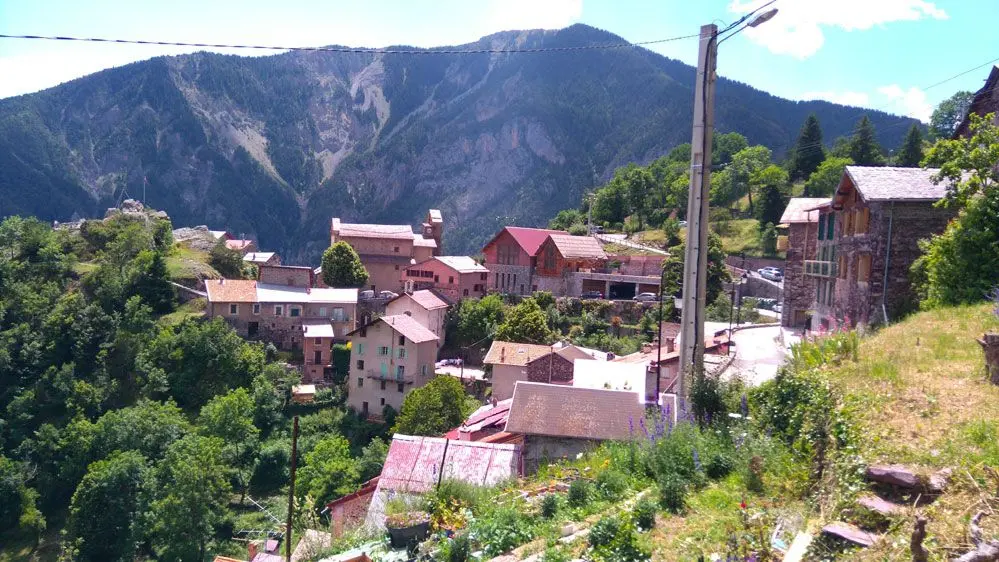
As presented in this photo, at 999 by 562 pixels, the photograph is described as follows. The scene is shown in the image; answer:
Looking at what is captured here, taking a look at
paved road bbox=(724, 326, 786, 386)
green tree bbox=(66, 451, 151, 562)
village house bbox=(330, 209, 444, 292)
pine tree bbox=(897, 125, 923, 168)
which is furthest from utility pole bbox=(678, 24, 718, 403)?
pine tree bbox=(897, 125, 923, 168)

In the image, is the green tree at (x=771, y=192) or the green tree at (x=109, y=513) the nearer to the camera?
the green tree at (x=109, y=513)

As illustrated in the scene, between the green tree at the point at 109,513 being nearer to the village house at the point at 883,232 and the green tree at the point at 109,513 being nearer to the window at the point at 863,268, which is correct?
the village house at the point at 883,232

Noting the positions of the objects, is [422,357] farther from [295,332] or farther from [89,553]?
[89,553]

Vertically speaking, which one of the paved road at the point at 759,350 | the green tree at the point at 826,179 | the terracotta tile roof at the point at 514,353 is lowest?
the terracotta tile roof at the point at 514,353

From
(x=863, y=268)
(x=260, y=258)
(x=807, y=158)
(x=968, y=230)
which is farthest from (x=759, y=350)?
(x=260, y=258)

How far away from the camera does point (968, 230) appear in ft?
44.2

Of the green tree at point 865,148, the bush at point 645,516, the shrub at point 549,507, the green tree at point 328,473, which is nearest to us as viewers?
the bush at point 645,516

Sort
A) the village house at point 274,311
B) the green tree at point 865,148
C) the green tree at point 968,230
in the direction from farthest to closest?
the green tree at point 865,148 → the village house at point 274,311 → the green tree at point 968,230

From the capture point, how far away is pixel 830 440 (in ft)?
22.5

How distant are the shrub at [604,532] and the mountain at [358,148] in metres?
110

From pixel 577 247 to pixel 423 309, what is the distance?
1324 centimetres

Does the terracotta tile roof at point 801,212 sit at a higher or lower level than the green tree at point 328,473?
higher

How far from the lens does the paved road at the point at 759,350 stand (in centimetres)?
1545

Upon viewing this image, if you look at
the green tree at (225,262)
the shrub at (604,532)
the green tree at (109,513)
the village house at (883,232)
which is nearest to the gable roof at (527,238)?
the green tree at (225,262)
